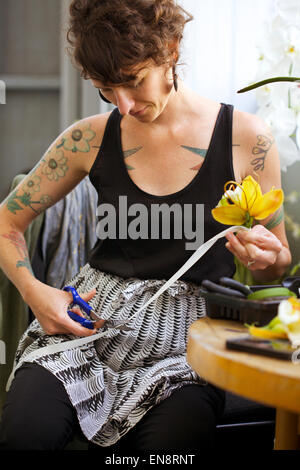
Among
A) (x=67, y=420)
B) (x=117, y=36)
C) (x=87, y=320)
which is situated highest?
(x=117, y=36)

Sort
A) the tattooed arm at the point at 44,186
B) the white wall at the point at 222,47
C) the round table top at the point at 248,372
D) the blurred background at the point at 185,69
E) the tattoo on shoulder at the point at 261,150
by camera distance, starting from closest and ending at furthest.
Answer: the round table top at the point at 248,372
the tattoo on shoulder at the point at 261,150
the tattooed arm at the point at 44,186
the blurred background at the point at 185,69
the white wall at the point at 222,47

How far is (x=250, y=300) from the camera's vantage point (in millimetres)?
807

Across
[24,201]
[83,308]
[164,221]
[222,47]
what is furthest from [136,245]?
[222,47]

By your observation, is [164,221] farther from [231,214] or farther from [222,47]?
→ [222,47]

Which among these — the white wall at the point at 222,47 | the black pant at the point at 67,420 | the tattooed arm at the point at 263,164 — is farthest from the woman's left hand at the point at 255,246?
the white wall at the point at 222,47

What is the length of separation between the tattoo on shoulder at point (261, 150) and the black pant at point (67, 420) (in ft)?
1.57

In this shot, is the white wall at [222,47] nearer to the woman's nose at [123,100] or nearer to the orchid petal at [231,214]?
the woman's nose at [123,100]

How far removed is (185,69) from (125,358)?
2.93ft

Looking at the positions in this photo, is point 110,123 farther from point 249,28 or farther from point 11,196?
point 249,28

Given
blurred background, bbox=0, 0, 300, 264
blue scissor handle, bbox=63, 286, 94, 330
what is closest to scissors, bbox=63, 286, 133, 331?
blue scissor handle, bbox=63, 286, 94, 330

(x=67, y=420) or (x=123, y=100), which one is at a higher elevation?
(x=123, y=100)

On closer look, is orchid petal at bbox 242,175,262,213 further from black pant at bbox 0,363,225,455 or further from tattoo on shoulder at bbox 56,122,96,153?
tattoo on shoulder at bbox 56,122,96,153

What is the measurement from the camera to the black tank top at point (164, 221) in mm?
1246

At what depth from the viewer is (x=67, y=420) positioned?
1.03 meters
